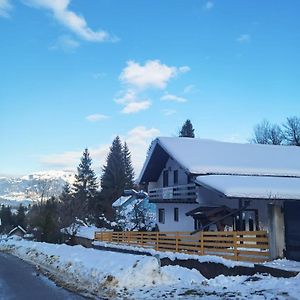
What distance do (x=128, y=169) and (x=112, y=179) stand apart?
19.5ft

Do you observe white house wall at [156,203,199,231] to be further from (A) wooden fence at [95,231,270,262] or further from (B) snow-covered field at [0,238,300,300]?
(B) snow-covered field at [0,238,300,300]

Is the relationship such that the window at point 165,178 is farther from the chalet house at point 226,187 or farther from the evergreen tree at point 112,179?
the evergreen tree at point 112,179

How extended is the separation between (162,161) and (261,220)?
11.3 meters

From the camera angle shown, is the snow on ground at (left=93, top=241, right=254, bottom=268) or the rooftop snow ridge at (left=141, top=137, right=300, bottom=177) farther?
the rooftop snow ridge at (left=141, top=137, right=300, bottom=177)

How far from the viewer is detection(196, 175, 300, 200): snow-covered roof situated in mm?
20625

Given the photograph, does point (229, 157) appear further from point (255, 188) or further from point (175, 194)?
point (255, 188)

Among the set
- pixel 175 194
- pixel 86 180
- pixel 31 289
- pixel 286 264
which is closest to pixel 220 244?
pixel 286 264

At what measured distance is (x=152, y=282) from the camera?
12.9 metres

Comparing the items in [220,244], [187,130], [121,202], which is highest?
[187,130]

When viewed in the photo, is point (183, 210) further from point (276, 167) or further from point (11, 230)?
point (11, 230)

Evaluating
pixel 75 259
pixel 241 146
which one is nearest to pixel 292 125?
pixel 241 146

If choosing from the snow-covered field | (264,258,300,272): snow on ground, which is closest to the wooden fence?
(264,258,300,272): snow on ground

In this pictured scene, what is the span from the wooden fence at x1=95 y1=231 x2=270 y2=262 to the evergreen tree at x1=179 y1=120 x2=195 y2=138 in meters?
41.6

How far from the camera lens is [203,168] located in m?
27.7
